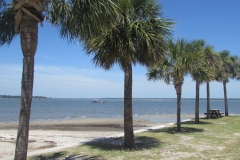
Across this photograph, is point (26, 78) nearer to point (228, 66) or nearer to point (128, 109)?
point (128, 109)

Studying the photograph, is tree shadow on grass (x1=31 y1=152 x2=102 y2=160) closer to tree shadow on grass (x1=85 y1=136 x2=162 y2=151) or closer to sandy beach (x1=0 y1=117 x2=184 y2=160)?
sandy beach (x1=0 y1=117 x2=184 y2=160)

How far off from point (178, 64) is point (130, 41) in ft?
18.4

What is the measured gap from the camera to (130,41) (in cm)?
893

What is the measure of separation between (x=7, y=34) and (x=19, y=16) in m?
1.62

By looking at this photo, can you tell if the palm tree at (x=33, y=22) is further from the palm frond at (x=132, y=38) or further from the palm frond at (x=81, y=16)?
the palm frond at (x=132, y=38)

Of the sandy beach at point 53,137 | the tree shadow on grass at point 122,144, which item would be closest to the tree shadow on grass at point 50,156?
the sandy beach at point 53,137

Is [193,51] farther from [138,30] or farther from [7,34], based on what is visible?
[7,34]

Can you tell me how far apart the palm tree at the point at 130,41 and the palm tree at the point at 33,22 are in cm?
201

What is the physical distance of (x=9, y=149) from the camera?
10500 mm

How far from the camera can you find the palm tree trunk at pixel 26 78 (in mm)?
5988

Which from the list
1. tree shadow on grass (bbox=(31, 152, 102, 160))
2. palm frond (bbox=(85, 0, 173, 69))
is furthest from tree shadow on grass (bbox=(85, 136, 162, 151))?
palm frond (bbox=(85, 0, 173, 69))

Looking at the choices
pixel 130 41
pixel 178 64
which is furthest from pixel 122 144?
pixel 178 64

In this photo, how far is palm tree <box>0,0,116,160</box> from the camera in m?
6.01

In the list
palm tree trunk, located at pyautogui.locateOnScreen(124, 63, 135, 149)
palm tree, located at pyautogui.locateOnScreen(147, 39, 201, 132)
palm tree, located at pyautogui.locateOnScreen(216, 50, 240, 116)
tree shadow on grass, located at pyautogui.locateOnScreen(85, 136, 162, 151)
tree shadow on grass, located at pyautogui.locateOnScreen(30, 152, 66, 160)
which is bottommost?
tree shadow on grass, located at pyautogui.locateOnScreen(30, 152, 66, 160)
